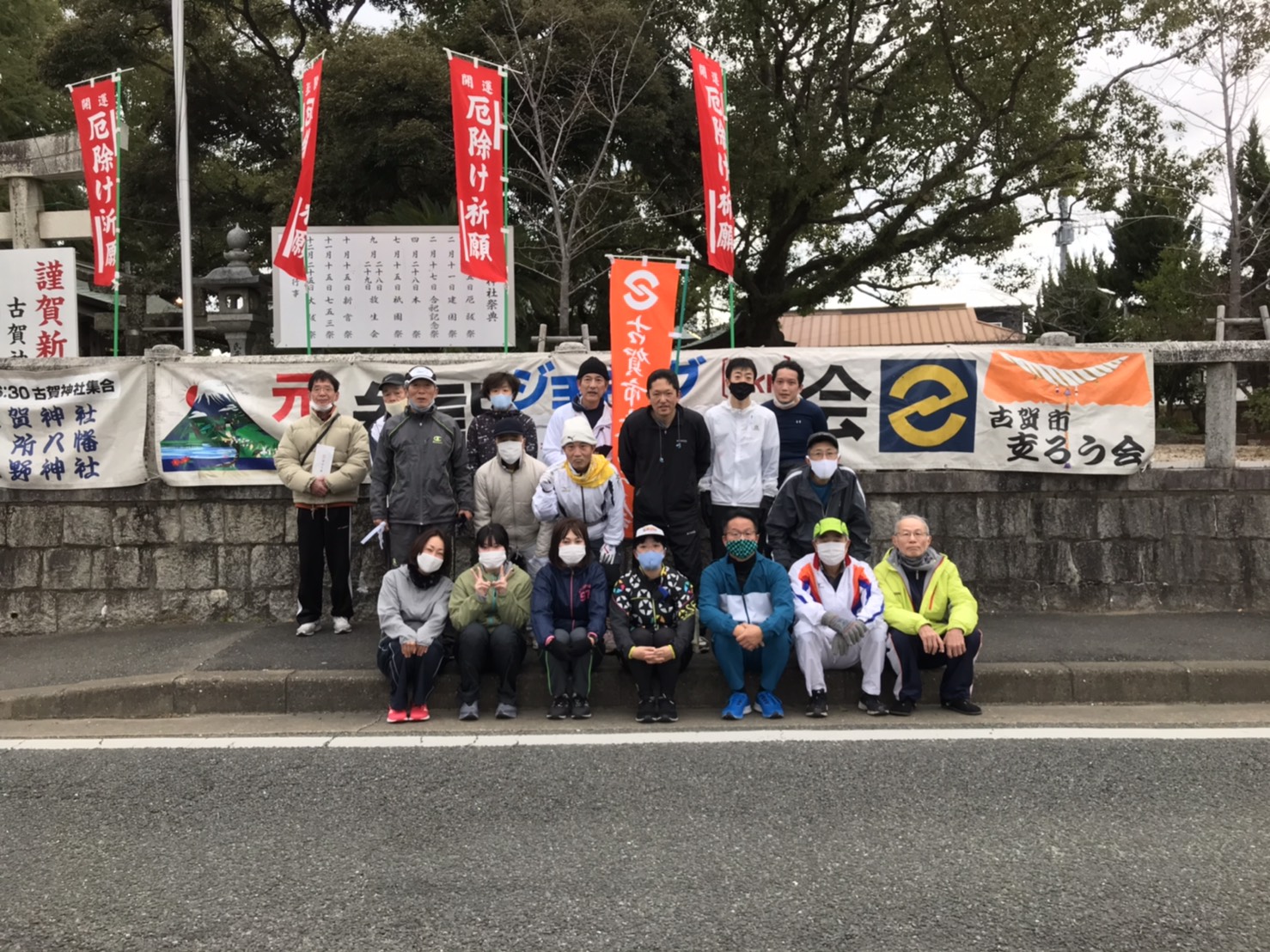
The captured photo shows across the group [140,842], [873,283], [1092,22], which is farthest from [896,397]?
[873,283]

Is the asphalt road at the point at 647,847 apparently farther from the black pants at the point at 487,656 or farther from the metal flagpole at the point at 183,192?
the metal flagpole at the point at 183,192

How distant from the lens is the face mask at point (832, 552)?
548 centimetres

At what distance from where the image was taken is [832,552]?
5484mm

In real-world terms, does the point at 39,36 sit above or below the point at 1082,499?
above

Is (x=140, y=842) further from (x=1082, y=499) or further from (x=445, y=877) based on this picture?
(x=1082, y=499)

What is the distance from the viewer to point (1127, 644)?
6039 millimetres

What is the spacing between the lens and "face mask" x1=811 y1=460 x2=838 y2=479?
585cm

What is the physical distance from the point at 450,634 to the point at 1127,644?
4140 millimetres

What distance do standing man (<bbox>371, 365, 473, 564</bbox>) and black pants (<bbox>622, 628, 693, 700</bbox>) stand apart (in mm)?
1462

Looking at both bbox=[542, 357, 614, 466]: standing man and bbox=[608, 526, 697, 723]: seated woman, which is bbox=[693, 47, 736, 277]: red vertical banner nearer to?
bbox=[542, 357, 614, 466]: standing man

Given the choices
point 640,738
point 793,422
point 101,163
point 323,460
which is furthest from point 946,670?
point 101,163

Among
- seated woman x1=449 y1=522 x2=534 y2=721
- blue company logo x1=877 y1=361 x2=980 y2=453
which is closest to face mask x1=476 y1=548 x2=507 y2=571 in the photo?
seated woman x1=449 y1=522 x2=534 y2=721

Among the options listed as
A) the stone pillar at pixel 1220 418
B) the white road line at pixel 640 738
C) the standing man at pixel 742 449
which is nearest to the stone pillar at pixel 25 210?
the white road line at pixel 640 738

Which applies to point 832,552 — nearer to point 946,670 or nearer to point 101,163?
point 946,670
